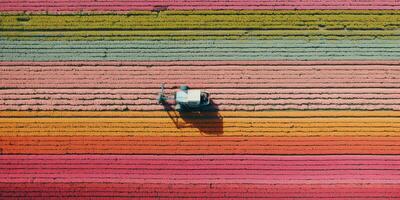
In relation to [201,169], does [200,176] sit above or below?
below

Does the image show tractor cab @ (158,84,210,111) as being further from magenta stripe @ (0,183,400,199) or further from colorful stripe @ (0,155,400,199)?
magenta stripe @ (0,183,400,199)

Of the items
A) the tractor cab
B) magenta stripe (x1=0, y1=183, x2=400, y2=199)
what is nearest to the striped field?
magenta stripe (x1=0, y1=183, x2=400, y2=199)

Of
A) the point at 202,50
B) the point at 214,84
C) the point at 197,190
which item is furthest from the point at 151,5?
the point at 197,190

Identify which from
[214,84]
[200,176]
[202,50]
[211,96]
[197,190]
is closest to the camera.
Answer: [197,190]

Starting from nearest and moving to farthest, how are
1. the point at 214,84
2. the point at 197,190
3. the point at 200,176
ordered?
1. the point at 197,190
2. the point at 200,176
3. the point at 214,84

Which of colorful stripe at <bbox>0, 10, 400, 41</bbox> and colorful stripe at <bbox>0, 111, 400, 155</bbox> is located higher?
colorful stripe at <bbox>0, 10, 400, 41</bbox>

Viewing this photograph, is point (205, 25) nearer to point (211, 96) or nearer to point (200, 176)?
point (211, 96)
